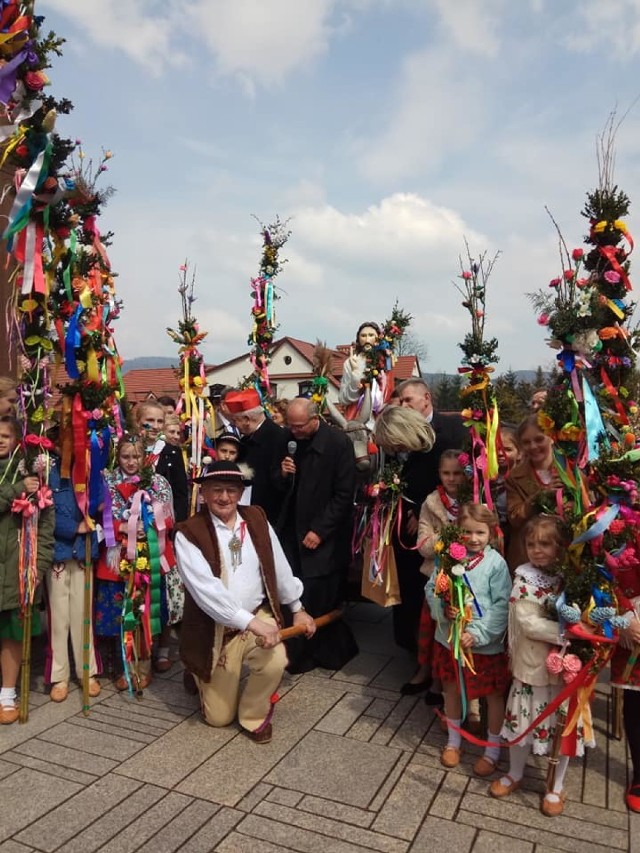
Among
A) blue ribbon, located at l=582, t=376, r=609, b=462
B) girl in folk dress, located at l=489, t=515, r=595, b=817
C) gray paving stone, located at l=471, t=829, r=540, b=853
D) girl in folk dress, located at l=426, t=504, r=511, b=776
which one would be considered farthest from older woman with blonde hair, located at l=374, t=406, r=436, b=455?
gray paving stone, located at l=471, t=829, r=540, b=853

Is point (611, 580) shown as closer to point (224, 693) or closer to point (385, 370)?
point (224, 693)

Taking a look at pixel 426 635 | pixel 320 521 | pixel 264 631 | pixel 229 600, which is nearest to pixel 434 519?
pixel 426 635

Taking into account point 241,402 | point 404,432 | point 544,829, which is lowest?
point 544,829

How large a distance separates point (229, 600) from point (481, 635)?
1.40m

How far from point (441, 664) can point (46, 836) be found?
83.7 inches

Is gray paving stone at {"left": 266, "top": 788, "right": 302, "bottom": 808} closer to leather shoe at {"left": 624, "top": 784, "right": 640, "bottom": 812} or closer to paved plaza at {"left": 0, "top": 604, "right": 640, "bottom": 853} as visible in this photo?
paved plaza at {"left": 0, "top": 604, "right": 640, "bottom": 853}

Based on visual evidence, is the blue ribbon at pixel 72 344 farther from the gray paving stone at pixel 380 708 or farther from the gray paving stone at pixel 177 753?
the gray paving stone at pixel 380 708

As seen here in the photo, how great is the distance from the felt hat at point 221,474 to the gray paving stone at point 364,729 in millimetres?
1634

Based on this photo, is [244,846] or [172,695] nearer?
[244,846]

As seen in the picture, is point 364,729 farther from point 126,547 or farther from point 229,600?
point 126,547

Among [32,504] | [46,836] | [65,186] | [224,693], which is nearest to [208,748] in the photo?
[224,693]

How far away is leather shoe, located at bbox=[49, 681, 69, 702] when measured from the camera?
4.50m

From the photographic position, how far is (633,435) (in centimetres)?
333

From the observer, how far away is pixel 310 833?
10.2 ft
